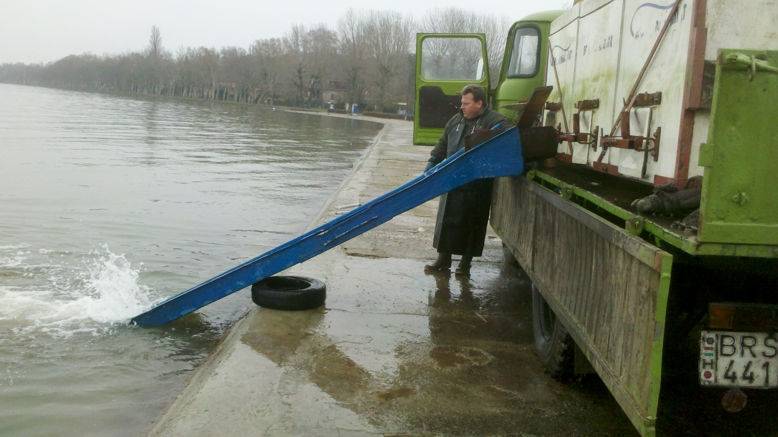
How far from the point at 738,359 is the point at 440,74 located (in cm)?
582

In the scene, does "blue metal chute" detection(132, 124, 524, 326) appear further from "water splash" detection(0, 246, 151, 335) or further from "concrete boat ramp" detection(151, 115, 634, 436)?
"water splash" detection(0, 246, 151, 335)

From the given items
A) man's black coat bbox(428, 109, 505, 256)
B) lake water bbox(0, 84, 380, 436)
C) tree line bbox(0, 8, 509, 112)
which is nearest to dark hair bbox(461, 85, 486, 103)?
man's black coat bbox(428, 109, 505, 256)

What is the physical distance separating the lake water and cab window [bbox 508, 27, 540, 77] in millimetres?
3841

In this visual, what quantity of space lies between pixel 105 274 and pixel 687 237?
6365 mm

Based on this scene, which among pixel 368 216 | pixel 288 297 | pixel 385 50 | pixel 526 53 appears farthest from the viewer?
pixel 385 50

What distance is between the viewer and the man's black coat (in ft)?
21.7

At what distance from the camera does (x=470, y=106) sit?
20.8 feet

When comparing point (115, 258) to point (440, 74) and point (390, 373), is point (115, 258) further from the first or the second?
point (390, 373)

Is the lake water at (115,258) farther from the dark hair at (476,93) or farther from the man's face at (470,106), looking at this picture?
the dark hair at (476,93)

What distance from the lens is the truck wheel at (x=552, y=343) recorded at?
4.33m

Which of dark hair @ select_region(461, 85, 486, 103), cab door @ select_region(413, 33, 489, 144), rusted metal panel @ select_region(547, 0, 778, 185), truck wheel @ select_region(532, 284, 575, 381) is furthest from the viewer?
cab door @ select_region(413, 33, 489, 144)

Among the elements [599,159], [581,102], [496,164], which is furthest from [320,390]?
[581,102]

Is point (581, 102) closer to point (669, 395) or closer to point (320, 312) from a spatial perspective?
point (669, 395)

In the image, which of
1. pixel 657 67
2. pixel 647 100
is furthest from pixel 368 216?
pixel 657 67
